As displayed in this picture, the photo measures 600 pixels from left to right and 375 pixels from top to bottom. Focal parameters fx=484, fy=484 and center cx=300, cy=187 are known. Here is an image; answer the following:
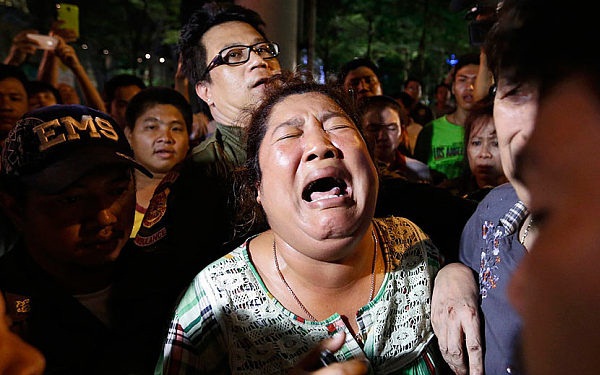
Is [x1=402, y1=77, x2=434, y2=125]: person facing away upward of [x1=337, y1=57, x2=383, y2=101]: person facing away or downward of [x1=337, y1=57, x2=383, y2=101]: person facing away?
downward

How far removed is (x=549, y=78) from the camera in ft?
2.64

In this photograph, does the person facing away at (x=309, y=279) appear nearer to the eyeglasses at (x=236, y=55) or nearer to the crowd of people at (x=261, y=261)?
the crowd of people at (x=261, y=261)

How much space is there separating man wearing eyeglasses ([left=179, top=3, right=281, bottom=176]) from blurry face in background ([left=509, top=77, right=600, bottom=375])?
1979 millimetres

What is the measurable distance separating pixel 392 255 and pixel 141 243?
1.13m

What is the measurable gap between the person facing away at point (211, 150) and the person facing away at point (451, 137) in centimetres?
274

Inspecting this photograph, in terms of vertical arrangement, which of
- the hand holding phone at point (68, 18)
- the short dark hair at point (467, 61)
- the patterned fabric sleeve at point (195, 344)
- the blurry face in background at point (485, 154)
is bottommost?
the patterned fabric sleeve at point (195, 344)

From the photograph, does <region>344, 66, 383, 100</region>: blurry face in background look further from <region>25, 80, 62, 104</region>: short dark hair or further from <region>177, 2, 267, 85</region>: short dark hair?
<region>25, 80, 62, 104</region>: short dark hair

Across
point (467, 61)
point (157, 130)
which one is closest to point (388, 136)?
point (467, 61)

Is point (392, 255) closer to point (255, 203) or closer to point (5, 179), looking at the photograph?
point (255, 203)

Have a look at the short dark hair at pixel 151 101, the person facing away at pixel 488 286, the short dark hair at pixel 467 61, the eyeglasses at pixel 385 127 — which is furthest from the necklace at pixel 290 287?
the short dark hair at pixel 467 61

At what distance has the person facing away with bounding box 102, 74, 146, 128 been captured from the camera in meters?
5.89

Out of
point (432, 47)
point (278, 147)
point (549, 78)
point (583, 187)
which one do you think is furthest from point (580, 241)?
point (432, 47)

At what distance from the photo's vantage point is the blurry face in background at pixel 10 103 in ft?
13.6

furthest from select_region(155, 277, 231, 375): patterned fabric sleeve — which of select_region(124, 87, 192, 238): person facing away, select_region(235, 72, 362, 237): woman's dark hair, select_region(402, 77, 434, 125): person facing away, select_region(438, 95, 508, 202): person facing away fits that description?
select_region(402, 77, 434, 125): person facing away
